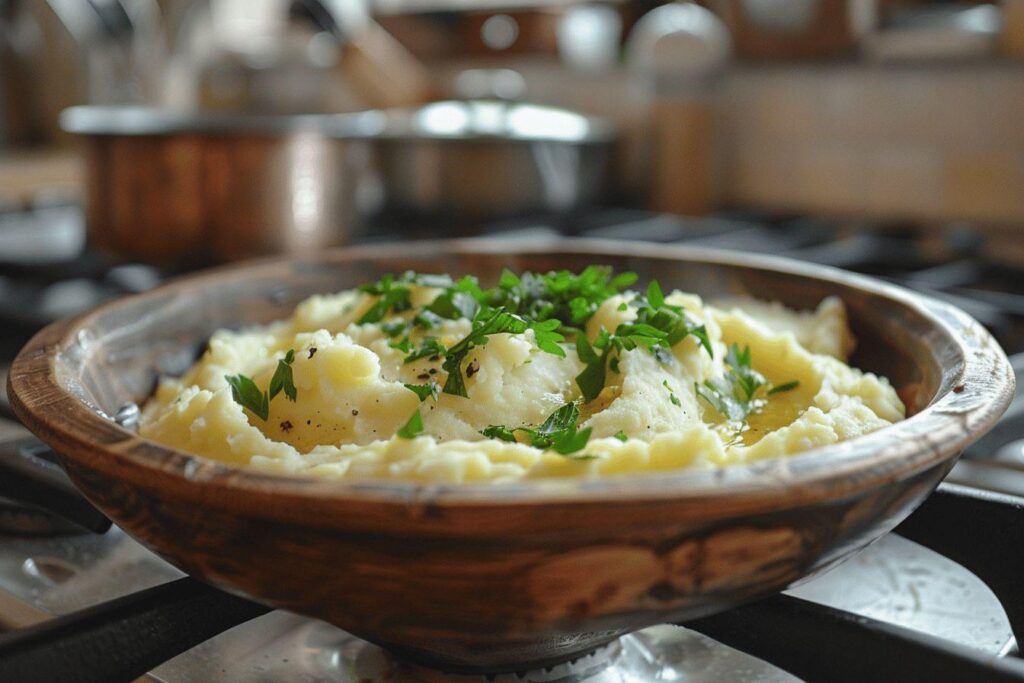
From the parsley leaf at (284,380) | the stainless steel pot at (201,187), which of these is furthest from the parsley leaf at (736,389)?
the stainless steel pot at (201,187)

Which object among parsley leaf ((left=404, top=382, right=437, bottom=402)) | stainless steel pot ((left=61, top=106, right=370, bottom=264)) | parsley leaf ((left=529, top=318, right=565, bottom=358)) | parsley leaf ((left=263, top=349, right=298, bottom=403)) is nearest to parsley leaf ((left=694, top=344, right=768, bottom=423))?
parsley leaf ((left=529, top=318, right=565, bottom=358))

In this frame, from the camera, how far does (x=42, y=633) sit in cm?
67

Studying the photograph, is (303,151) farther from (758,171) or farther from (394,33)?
(394,33)

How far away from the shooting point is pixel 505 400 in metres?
0.82

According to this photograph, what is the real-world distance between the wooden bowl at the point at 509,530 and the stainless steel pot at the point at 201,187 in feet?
3.39

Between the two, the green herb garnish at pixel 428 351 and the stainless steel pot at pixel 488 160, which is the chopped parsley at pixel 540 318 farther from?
the stainless steel pot at pixel 488 160

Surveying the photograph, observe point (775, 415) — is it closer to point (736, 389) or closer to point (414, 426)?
point (736, 389)

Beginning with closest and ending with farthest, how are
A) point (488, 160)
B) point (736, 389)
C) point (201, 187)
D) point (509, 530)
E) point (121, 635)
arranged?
point (509, 530) → point (121, 635) → point (736, 389) → point (201, 187) → point (488, 160)

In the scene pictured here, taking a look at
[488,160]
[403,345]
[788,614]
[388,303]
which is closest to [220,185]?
[488,160]

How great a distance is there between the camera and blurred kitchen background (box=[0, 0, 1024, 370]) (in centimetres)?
175

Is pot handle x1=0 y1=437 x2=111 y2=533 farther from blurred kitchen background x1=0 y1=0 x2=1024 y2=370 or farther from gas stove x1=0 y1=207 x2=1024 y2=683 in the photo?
blurred kitchen background x1=0 y1=0 x2=1024 y2=370

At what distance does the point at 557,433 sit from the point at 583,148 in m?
1.71

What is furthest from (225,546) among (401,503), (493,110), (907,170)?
(907,170)

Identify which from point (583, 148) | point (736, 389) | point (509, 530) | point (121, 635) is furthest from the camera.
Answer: point (583, 148)
